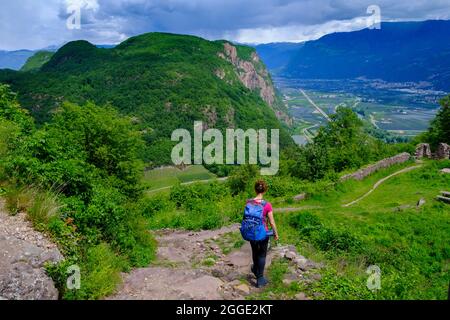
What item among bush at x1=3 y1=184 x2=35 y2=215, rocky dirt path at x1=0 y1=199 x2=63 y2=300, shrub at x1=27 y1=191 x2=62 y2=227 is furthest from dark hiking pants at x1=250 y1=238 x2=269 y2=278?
bush at x1=3 y1=184 x2=35 y2=215

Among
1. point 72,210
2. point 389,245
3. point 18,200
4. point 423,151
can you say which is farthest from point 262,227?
point 423,151

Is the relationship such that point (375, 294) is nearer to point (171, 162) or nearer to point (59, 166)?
point (59, 166)

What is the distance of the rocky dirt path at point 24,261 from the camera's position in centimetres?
631

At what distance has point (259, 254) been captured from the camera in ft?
25.6

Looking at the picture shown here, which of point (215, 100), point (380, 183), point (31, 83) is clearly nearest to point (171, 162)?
point (215, 100)

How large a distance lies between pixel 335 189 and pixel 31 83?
190263 millimetres

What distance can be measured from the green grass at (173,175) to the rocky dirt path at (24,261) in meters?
98.2

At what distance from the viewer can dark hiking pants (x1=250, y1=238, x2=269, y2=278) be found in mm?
7656

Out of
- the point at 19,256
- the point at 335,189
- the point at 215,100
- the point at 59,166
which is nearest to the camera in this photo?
the point at 19,256

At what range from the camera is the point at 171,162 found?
12812 cm
